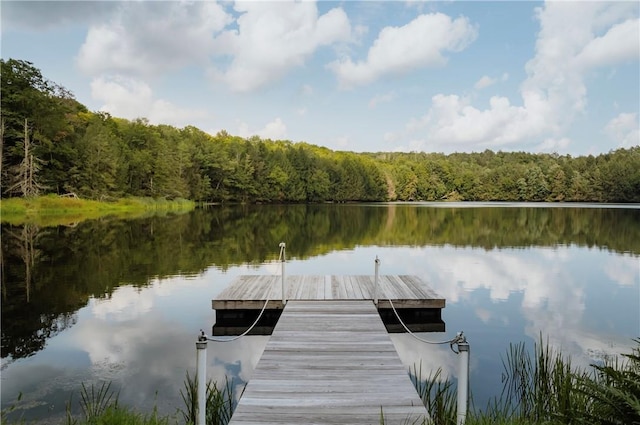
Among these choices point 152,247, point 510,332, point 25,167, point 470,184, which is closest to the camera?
point 510,332

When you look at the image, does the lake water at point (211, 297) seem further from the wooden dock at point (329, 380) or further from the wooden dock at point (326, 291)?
the wooden dock at point (329, 380)

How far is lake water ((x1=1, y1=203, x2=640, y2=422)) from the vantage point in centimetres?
610

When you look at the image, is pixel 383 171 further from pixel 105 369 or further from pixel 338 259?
pixel 105 369

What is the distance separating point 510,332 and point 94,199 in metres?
40.4

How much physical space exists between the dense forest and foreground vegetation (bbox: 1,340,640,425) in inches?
1334

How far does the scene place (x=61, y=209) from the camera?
35938 millimetres

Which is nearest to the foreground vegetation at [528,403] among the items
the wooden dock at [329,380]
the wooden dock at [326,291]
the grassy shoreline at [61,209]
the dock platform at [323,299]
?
the wooden dock at [329,380]

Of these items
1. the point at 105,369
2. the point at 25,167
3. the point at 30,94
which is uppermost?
the point at 30,94

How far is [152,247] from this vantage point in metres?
18.1

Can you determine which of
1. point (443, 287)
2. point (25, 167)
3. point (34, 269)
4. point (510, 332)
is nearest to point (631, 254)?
point (443, 287)

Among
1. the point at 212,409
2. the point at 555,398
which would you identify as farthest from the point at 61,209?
the point at 555,398

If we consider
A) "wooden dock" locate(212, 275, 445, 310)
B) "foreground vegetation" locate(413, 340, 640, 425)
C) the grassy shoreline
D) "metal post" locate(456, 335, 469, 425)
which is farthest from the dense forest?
"metal post" locate(456, 335, 469, 425)

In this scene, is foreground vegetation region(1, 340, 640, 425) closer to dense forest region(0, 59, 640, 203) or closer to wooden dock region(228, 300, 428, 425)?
wooden dock region(228, 300, 428, 425)

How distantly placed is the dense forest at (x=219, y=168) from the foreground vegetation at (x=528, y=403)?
33.9 meters
